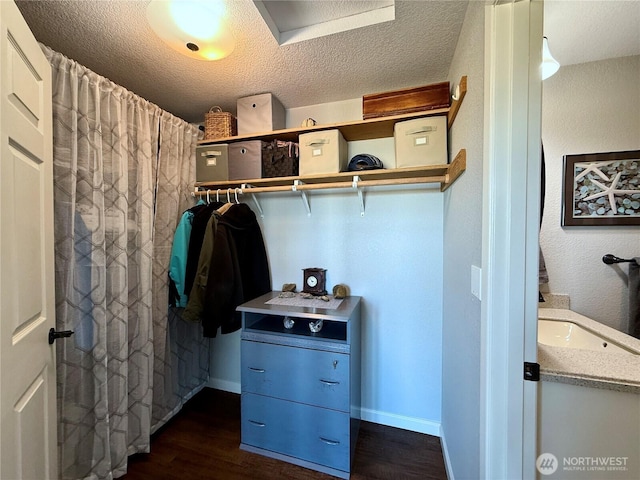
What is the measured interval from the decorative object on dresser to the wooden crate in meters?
1.13

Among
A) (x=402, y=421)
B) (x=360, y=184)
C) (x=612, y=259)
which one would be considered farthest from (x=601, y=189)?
(x=402, y=421)

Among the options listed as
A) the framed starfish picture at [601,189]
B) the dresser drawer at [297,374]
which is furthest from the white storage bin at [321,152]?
the framed starfish picture at [601,189]

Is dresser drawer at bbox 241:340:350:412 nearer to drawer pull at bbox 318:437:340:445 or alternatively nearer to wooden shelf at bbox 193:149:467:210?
drawer pull at bbox 318:437:340:445

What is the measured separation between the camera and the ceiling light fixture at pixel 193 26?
1.01 metres

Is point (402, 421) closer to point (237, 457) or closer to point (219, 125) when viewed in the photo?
point (237, 457)

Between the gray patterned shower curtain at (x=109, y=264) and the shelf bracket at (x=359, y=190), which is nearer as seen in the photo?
the gray patterned shower curtain at (x=109, y=264)

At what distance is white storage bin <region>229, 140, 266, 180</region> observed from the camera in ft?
5.94

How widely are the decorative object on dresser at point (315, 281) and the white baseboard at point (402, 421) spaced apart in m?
0.98

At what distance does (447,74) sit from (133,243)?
228cm

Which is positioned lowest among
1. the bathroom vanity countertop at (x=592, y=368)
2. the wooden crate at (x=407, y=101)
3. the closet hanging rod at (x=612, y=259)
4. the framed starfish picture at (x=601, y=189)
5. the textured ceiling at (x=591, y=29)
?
the bathroom vanity countertop at (x=592, y=368)

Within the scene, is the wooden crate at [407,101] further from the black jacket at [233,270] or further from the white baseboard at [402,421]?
the white baseboard at [402,421]

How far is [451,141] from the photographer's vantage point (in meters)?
1.45

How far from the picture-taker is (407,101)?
1.55 metres

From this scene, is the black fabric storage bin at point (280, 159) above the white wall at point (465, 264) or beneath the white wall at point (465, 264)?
above
